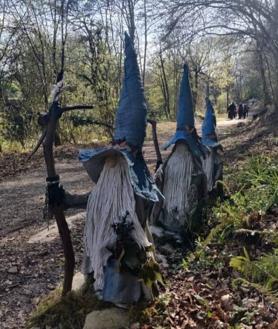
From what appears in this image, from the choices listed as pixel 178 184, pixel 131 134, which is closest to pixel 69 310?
pixel 131 134

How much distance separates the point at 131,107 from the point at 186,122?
1.60 m

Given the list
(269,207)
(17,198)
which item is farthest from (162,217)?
(17,198)

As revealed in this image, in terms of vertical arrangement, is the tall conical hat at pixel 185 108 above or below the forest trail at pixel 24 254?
above

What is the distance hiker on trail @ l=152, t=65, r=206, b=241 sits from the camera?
461 centimetres

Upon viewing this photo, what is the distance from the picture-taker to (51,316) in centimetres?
314

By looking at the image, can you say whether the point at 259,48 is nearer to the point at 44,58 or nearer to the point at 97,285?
the point at 44,58

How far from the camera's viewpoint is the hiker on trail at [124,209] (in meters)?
2.98

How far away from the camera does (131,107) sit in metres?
3.18

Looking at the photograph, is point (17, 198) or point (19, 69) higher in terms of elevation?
point (19, 69)

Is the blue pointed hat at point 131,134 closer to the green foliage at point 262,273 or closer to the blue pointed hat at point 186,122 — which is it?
the green foliage at point 262,273

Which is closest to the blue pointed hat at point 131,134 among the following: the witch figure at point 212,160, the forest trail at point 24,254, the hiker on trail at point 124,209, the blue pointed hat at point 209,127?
the hiker on trail at point 124,209

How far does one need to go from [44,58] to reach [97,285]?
1453 centimetres

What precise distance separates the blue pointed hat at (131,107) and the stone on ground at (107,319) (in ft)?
3.88

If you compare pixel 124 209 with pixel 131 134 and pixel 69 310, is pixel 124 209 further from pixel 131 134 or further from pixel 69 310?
pixel 69 310
